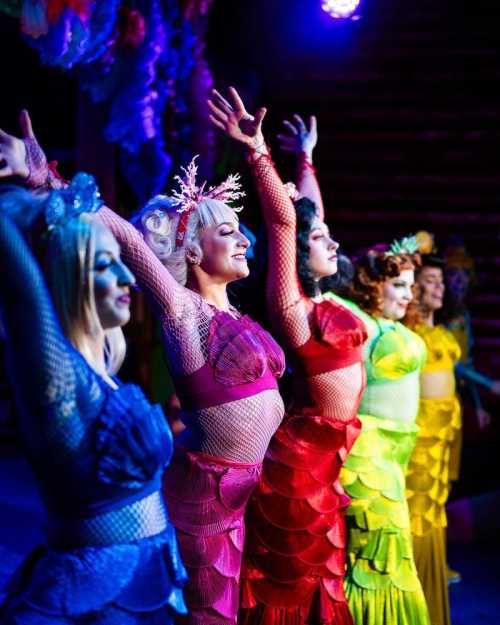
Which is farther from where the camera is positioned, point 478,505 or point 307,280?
point 478,505

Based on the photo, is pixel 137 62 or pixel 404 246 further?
pixel 137 62

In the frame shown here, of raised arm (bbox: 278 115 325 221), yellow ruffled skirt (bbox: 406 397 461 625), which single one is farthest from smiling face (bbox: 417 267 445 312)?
raised arm (bbox: 278 115 325 221)

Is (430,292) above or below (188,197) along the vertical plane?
below

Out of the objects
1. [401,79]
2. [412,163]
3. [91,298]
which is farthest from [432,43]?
[91,298]

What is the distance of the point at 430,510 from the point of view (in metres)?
3.93

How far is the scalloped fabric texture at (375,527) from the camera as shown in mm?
3197

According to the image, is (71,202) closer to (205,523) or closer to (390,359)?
(205,523)

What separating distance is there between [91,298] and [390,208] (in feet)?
19.0

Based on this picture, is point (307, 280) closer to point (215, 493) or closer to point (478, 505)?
point (215, 493)

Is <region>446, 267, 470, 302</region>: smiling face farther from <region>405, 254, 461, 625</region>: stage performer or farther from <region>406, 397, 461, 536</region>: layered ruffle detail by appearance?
<region>406, 397, 461, 536</region>: layered ruffle detail

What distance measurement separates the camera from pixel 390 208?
7.20m

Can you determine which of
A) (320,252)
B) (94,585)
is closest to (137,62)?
(320,252)

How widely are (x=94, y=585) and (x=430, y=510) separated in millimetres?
2599

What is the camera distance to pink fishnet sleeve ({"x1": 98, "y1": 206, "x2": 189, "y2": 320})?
215 cm
